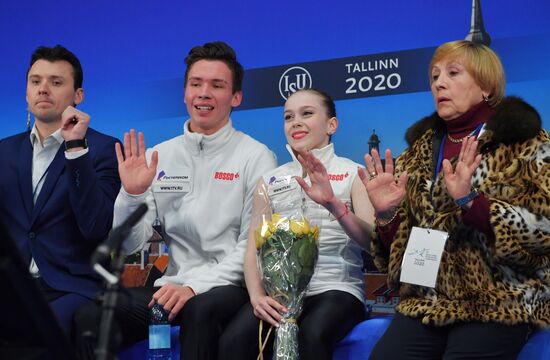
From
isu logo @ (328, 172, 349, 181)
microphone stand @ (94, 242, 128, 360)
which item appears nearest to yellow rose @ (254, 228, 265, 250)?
isu logo @ (328, 172, 349, 181)

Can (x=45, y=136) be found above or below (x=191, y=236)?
above

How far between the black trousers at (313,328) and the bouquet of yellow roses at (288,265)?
53mm

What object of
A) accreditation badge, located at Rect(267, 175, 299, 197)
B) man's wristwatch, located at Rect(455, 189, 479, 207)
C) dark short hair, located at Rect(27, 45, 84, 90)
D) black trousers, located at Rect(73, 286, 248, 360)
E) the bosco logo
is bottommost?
black trousers, located at Rect(73, 286, 248, 360)

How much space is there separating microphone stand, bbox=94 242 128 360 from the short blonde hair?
186 centimetres

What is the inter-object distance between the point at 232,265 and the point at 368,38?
1.41 m

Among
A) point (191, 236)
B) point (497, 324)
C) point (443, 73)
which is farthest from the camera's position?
point (191, 236)

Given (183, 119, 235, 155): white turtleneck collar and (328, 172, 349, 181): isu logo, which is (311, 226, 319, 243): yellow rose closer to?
(328, 172, 349, 181): isu logo

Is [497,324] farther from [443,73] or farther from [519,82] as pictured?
[519,82]

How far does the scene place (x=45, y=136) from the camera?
12.8 feet

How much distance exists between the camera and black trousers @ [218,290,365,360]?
306 cm

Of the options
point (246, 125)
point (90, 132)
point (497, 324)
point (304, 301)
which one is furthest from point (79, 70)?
point (497, 324)

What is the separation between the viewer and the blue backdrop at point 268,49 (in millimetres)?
3814

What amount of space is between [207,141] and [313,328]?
110 centimetres

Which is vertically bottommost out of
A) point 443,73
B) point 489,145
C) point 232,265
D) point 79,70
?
point 232,265
